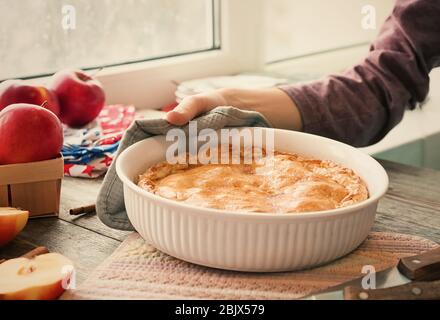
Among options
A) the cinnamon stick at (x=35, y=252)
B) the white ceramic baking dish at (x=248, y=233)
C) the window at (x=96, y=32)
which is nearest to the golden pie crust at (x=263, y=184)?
the white ceramic baking dish at (x=248, y=233)

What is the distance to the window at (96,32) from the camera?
1346mm

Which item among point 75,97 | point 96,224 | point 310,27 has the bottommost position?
point 96,224

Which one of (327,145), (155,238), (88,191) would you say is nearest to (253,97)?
(327,145)

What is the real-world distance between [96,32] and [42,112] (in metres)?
0.63

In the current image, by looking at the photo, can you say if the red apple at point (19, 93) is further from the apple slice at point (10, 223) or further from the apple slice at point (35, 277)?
the apple slice at point (35, 277)

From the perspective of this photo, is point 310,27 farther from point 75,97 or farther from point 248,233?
point 248,233

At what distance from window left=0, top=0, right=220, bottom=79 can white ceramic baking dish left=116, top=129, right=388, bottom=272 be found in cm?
70

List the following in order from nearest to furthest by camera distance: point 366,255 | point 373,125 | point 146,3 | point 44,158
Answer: point 366,255 < point 44,158 < point 373,125 < point 146,3

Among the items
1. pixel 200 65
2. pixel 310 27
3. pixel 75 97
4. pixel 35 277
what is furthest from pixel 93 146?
pixel 310 27

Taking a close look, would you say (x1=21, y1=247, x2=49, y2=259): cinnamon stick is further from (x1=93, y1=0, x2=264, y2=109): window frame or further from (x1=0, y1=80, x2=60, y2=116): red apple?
(x1=93, y1=0, x2=264, y2=109): window frame

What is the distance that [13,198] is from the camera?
0.89 metres

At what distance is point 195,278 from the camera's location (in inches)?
28.9
